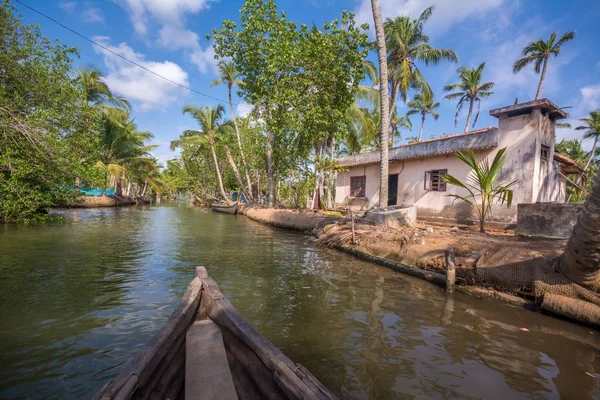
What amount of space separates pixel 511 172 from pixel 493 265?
8.08 meters

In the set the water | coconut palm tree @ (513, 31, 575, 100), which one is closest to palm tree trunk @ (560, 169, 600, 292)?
the water

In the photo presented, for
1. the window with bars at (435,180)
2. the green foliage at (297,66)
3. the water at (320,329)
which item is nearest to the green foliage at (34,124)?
the water at (320,329)

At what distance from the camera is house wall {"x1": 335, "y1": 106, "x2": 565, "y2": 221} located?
38.7 ft

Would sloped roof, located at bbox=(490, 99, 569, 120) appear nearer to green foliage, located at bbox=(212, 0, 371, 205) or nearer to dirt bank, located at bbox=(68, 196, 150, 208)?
green foliage, located at bbox=(212, 0, 371, 205)

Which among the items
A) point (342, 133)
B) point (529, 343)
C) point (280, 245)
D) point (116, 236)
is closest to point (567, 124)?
point (342, 133)

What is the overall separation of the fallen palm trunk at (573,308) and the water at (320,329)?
0.69 ft

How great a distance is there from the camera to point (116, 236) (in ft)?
41.9

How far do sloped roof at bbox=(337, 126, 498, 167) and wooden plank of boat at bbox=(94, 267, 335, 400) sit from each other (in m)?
12.3

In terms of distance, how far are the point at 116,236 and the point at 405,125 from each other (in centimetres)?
3295

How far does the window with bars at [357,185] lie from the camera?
763 inches

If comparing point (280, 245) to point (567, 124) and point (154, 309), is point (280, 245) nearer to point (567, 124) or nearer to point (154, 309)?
point (154, 309)

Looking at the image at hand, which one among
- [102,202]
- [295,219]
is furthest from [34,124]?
[102,202]

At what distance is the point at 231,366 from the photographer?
319 centimetres

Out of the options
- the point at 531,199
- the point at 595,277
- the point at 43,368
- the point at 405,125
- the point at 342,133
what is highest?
the point at 405,125
